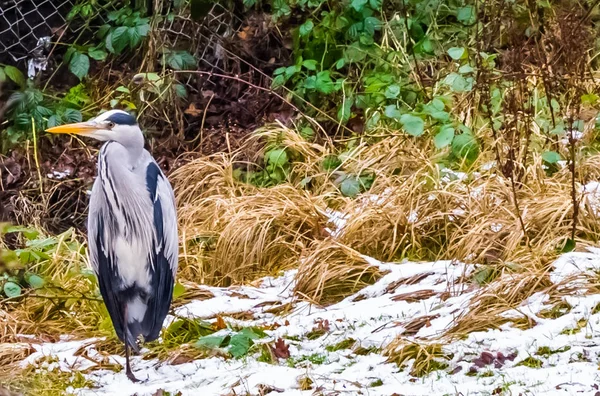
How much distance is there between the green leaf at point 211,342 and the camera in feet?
13.1

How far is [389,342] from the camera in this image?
12.7 ft

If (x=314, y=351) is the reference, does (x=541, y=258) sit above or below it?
above

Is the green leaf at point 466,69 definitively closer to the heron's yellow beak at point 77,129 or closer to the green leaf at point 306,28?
the green leaf at point 306,28

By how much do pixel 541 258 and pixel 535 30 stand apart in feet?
7.22

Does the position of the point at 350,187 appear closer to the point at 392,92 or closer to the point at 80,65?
the point at 392,92

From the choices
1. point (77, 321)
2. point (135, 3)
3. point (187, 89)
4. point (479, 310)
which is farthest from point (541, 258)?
point (135, 3)

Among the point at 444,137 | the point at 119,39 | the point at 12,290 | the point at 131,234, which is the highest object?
the point at 444,137

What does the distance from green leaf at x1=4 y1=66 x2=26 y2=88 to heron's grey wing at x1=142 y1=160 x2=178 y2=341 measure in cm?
292

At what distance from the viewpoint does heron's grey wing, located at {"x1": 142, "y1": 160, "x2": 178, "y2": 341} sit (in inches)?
157

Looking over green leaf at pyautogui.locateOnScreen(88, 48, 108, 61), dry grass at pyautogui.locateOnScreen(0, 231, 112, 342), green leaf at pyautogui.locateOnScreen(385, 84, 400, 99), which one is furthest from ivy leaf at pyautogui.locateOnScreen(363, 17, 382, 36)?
dry grass at pyautogui.locateOnScreen(0, 231, 112, 342)

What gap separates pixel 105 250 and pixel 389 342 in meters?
1.10

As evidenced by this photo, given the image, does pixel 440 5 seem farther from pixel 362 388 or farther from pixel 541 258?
pixel 362 388

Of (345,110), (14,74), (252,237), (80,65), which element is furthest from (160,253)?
(14,74)

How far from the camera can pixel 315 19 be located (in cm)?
666
